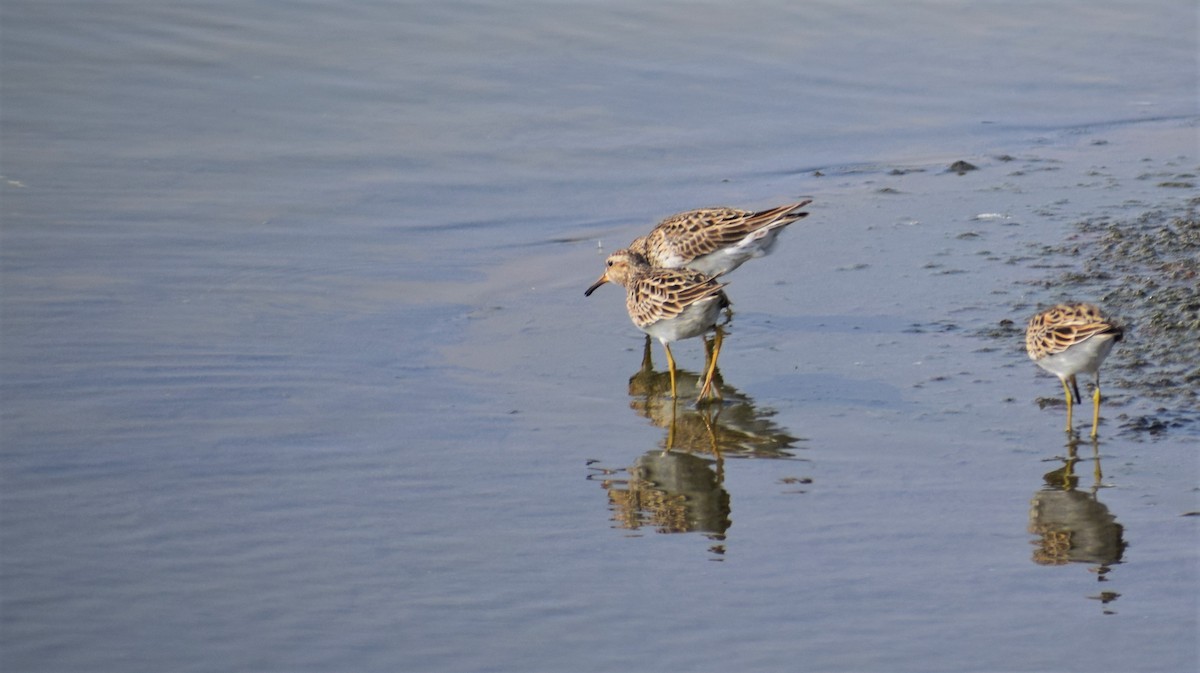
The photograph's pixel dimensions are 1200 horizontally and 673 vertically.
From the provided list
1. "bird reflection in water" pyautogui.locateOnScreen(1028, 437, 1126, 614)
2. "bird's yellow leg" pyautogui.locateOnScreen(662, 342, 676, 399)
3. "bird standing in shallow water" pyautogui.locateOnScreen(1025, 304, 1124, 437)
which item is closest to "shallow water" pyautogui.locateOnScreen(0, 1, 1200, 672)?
"bird reflection in water" pyautogui.locateOnScreen(1028, 437, 1126, 614)

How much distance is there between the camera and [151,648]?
529cm

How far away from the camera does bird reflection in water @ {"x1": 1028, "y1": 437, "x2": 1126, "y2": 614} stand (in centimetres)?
579

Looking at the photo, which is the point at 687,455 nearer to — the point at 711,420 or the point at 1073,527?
the point at 711,420

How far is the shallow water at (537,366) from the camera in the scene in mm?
5480

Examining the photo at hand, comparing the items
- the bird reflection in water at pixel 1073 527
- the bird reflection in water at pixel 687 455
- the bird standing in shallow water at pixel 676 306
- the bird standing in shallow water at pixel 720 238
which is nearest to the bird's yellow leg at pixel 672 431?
the bird reflection in water at pixel 687 455

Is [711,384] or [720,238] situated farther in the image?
[720,238]

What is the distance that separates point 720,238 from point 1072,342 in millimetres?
3307

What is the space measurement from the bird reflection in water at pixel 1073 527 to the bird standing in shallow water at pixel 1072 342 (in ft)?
1.79

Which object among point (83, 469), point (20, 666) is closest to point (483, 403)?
point (83, 469)

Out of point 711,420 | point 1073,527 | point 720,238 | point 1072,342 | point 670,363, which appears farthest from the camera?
point 720,238

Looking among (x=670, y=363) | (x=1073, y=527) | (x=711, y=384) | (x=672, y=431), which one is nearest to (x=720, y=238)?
(x=670, y=363)

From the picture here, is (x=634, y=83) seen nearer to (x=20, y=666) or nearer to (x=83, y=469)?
(x=83, y=469)

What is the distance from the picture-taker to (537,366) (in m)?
8.44

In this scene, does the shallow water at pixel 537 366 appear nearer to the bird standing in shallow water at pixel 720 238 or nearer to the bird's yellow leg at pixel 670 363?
the bird's yellow leg at pixel 670 363
